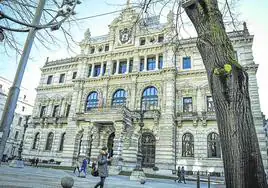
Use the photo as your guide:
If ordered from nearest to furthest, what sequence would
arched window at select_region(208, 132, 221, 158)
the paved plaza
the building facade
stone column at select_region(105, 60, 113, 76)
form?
the paved plaza < arched window at select_region(208, 132, 221, 158) < stone column at select_region(105, 60, 113, 76) < the building facade

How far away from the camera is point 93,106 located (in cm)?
2784

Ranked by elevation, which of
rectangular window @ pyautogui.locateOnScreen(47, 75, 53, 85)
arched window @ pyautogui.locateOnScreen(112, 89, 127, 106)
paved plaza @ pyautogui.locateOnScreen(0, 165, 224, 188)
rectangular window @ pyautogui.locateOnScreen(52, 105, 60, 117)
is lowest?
paved plaza @ pyautogui.locateOnScreen(0, 165, 224, 188)

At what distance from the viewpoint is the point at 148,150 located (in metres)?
23.2

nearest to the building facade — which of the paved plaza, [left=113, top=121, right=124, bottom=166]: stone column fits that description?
[left=113, top=121, right=124, bottom=166]: stone column

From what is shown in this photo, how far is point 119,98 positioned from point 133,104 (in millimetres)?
A: 2446

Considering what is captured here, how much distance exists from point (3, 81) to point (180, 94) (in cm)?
4145

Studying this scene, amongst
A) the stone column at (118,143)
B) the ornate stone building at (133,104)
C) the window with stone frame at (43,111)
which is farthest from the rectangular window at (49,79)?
the stone column at (118,143)

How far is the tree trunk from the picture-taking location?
3334 mm

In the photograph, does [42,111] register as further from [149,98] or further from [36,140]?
[149,98]

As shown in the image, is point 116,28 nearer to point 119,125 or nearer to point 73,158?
point 119,125

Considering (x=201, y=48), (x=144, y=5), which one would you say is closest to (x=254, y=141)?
(x=201, y=48)

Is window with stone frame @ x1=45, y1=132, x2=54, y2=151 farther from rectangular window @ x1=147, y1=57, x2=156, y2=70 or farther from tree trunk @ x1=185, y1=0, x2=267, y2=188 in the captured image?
tree trunk @ x1=185, y1=0, x2=267, y2=188

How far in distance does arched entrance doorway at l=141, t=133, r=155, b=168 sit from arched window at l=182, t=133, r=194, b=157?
3.27m

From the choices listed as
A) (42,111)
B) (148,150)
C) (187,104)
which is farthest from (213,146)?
(42,111)
